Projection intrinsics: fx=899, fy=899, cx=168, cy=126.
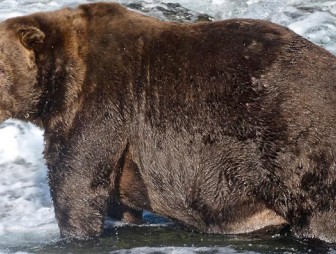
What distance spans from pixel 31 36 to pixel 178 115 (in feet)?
4.28

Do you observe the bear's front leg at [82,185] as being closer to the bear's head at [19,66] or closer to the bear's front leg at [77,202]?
the bear's front leg at [77,202]

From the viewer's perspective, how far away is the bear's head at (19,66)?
275 inches

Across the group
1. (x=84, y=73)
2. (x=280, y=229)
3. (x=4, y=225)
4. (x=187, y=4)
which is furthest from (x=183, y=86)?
(x=187, y=4)

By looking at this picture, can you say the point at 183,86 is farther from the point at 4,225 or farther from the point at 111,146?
the point at 4,225

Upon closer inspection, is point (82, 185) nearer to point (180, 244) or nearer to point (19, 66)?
point (180, 244)

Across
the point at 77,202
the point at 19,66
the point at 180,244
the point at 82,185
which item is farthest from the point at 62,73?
the point at 180,244

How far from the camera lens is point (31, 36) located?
693cm

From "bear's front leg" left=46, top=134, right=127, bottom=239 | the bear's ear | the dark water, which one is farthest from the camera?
the bear's ear

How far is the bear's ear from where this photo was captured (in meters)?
6.92

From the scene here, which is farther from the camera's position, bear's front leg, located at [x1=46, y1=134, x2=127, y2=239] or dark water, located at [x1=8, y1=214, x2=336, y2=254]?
bear's front leg, located at [x1=46, y1=134, x2=127, y2=239]

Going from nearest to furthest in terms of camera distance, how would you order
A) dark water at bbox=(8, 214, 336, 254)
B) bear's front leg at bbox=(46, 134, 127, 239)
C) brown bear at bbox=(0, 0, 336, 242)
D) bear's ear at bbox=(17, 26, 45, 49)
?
brown bear at bbox=(0, 0, 336, 242) < dark water at bbox=(8, 214, 336, 254) < bear's front leg at bbox=(46, 134, 127, 239) < bear's ear at bbox=(17, 26, 45, 49)

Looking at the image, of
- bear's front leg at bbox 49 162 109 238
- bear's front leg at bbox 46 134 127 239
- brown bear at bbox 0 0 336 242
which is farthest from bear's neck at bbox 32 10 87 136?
bear's front leg at bbox 49 162 109 238

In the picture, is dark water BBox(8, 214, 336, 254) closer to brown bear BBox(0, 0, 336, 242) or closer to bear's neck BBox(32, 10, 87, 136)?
brown bear BBox(0, 0, 336, 242)

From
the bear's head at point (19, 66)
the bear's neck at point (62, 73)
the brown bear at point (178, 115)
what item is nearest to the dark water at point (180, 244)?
the brown bear at point (178, 115)
